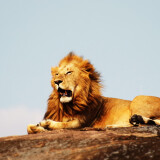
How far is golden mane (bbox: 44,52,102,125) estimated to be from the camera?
8.95 m

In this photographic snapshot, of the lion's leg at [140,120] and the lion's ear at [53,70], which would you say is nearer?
the lion's leg at [140,120]

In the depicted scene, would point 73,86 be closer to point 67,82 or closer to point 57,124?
point 67,82

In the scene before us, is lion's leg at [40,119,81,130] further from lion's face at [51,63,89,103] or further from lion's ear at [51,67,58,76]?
lion's ear at [51,67,58,76]

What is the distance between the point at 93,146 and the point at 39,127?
264 centimetres

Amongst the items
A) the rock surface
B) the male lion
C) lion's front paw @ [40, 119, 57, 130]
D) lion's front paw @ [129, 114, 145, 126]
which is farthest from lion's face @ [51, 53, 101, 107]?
the rock surface

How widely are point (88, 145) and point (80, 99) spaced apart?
319 centimetres

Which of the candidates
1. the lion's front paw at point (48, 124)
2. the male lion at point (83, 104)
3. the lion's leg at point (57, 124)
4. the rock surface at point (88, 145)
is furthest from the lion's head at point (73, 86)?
the rock surface at point (88, 145)

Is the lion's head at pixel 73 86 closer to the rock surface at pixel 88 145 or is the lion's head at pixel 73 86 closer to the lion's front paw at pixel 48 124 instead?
the lion's front paw at pixel 48 124

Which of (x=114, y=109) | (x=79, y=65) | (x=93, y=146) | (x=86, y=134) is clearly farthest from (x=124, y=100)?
(x=93, y=146)

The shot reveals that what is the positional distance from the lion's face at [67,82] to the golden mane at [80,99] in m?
0.12

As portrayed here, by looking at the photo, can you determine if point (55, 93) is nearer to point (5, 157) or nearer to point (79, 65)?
point (79, 65)

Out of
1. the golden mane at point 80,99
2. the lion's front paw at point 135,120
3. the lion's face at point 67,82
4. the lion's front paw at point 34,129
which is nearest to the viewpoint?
A: the lion's front paw at point 135,120

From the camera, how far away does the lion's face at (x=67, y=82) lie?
8672 millimetres

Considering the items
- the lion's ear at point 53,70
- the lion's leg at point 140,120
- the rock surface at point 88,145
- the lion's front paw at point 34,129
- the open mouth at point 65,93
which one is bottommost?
the lion's front paw at point 34,129
